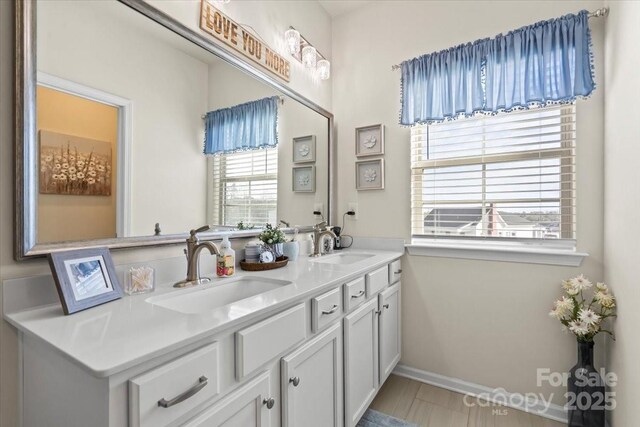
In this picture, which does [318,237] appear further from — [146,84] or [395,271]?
[146,84]

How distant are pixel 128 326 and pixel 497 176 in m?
2.12

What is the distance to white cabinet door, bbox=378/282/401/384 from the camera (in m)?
1.89

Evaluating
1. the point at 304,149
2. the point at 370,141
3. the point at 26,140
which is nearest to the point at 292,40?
the point at 304,149

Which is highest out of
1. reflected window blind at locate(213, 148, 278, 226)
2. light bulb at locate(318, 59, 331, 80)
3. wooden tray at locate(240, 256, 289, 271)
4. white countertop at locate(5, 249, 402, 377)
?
light bulb at locate(318, 59, 331, 80)

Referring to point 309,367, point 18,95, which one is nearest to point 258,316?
point 309,367

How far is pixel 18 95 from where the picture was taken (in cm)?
91

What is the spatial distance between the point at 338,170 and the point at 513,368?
5.93 feet

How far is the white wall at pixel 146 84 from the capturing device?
3.34 ft

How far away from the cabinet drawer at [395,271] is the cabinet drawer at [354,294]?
0.43 metres

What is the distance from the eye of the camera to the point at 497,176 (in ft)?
6.60

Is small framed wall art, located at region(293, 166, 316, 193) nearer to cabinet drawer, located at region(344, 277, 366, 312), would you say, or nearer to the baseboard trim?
cabinet drawer, located at region(344, 277, 366, 312)

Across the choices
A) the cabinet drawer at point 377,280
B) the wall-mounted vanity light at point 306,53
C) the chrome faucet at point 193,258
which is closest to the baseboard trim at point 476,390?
the cabinet drawer at point 377,280

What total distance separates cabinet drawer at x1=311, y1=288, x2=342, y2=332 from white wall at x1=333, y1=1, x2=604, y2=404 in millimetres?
1007

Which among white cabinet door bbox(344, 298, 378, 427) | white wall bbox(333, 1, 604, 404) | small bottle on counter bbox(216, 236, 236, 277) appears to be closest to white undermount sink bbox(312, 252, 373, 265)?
white wall bbox(333, 1, 604, 404)
